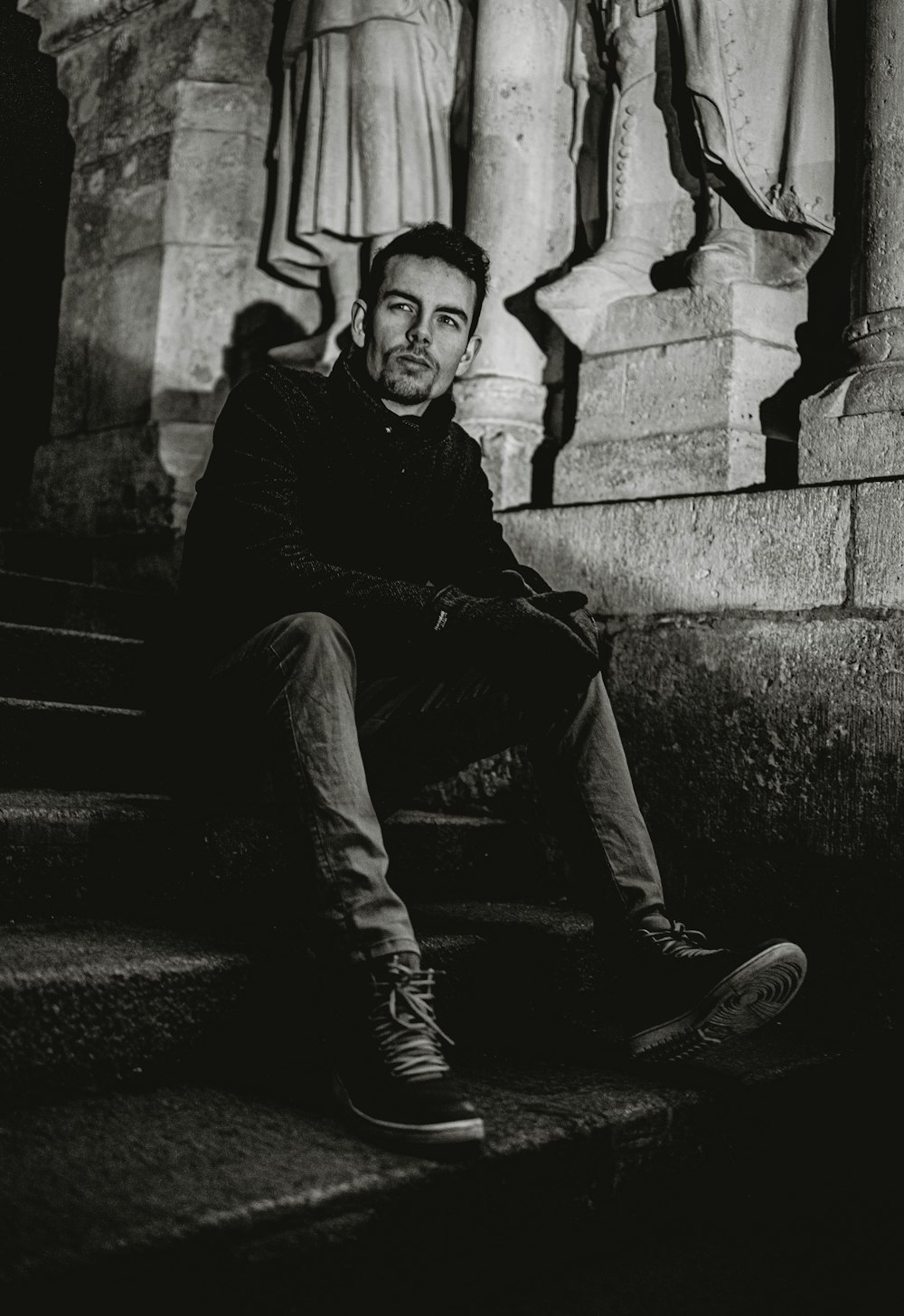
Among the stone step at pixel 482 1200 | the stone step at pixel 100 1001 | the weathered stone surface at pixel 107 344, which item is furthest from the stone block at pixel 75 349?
the stone step at pixel 482 1200

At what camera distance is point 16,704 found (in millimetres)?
2807

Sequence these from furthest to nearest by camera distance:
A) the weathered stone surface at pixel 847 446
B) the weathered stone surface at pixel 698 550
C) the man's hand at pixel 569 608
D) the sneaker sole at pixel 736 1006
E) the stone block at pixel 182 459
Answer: the stone block at pixel 182 459, the weathered stone surface at pixel 847 446, the weathered stone surface at pixel 698 550, the man's hand at pixel 569 608, the sneaker sole at pixel 736 1006

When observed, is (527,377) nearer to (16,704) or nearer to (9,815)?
(16,704)

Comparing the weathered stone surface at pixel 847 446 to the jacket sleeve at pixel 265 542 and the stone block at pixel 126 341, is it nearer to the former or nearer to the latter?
the jacket sleeve at pixel 265 542

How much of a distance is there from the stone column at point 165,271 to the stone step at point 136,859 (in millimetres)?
1907

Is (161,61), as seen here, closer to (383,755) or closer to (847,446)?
(847,446)

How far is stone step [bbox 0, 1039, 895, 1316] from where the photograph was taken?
4.91 feet

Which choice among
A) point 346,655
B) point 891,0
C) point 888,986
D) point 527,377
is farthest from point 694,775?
point 891,0

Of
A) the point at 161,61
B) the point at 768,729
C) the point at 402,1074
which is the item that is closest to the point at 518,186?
the point at 161,61

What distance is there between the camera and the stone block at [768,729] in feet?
9.16

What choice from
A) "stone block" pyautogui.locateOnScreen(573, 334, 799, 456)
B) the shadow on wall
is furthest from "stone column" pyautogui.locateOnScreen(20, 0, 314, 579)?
"stone block" pyautogui.locateOnScreen(573, 334, 799, 456)

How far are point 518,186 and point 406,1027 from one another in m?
2.92

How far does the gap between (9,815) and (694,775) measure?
157 centimetres

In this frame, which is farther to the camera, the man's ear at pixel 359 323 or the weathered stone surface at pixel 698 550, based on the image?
the weathered stone surface at pixel 698 550
